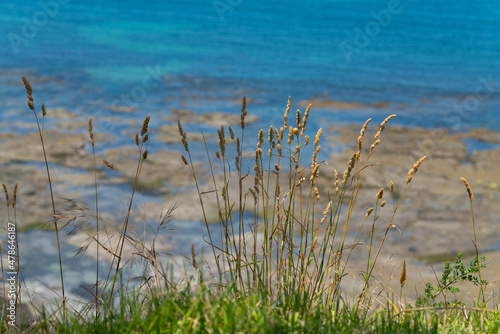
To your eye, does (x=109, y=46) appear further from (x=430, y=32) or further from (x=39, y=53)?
(x=430, y=32)

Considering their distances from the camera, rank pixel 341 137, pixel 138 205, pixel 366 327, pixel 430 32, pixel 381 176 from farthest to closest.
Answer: pixel 430 32 < pixel 341 137 < pixel 381 176 < pixel 138 205 < pixel 366 327

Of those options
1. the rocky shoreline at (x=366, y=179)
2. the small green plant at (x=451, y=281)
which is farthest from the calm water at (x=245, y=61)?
the small green plant at (x=451, y=281)

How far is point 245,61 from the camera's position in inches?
457

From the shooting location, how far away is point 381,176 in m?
5.44

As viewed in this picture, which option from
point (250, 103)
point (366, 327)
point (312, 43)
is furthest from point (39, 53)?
point (366, 327)

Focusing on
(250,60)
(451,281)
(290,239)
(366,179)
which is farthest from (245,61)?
(290,239)

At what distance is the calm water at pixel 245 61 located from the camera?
8164 millimetres

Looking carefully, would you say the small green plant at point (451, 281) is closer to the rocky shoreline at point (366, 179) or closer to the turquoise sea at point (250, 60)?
the rocky shoreline at point (366, 179)

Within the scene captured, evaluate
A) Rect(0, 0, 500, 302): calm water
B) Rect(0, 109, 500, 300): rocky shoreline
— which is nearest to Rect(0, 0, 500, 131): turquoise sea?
Rect(0, 0, 500, 302): calm water

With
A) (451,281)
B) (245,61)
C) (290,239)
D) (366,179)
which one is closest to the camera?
(290,239)

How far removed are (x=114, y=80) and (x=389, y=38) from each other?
10150 millimetres

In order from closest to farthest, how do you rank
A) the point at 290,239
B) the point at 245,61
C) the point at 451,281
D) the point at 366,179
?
the point at 290,239
the point at 451,281
the point at 366,179
the point at 245,61

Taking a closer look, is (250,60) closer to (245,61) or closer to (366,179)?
(245,61)

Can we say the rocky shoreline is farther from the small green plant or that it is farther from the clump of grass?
the clump of grass
